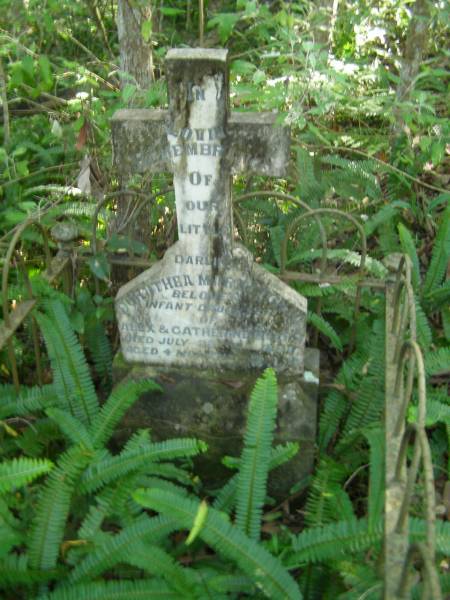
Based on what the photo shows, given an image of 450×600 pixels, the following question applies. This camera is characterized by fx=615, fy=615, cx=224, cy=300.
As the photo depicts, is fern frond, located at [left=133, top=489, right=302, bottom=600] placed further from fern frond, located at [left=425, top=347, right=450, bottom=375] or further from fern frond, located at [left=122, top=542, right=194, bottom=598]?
fern frond, located at [left=425, top=347, right=450, bottom=375]

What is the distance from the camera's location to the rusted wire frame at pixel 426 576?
5.97 ft

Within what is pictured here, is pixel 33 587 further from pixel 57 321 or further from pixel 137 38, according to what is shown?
pixel 137 38

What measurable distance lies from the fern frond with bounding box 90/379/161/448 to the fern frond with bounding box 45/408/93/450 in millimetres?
75

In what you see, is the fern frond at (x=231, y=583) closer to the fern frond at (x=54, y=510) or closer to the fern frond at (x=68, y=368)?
the fern frond at (x=54, y=510)

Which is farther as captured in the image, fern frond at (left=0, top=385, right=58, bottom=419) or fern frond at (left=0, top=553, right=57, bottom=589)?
fern frond at (left=0, top=385, right=58, bottom=419)

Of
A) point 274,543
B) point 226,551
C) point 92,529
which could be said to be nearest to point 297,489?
point 274,543

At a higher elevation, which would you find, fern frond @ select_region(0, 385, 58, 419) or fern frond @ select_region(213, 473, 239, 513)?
fern frond @ select_region(0, 385, 58, 419)

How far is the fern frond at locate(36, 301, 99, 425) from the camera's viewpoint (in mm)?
3477

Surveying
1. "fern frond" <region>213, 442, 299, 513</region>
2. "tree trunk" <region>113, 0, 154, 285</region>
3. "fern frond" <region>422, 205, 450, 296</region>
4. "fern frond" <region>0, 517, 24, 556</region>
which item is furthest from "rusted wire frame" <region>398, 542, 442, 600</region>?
"tree trunk" <region>113, 0, 154, 285</region>

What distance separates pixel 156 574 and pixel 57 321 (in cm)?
154

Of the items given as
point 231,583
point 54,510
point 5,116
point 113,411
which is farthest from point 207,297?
point 5,116

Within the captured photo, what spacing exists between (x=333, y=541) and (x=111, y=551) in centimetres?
98

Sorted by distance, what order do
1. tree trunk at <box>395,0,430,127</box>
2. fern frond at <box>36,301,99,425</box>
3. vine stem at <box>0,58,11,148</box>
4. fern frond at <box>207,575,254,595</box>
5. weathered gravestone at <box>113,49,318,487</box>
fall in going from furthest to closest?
1. tree trunk at <box>395,0,430,127</box>
2. vine stem at <box>0,58,11,148</box>
3. fern frond at <box>36,301,99,425</box>
4. weathered gravestone at <box>113,49,318,487</box>
5. fern frond at <box>207,575,254,595</box>

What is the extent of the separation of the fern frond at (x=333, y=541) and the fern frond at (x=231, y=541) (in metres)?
0.17
